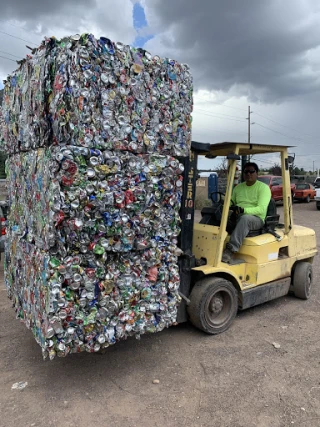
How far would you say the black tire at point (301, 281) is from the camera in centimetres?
597

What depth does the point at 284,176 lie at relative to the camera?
5652 millimetres

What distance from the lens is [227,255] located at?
5.05 metres

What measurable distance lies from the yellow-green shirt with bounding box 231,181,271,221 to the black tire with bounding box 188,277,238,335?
1.18 m

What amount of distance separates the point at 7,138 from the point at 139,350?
2829 millimetres

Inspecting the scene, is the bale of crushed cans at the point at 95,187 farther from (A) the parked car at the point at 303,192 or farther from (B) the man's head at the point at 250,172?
(A) the parked car at the point at 303,192

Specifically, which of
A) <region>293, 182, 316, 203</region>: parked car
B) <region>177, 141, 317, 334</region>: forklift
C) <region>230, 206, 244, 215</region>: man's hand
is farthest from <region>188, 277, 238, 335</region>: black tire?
<region>293, 182, 316, 203</region>: parked car

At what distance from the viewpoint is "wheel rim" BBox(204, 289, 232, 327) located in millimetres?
4617

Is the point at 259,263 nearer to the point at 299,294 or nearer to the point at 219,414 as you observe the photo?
the point at 299,294

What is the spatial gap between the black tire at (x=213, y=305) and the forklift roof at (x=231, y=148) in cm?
164

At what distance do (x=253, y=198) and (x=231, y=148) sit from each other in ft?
3.20

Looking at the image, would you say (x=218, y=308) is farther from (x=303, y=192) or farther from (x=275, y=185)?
(x=303, y=192)

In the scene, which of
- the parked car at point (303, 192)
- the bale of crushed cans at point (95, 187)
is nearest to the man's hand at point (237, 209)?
the bale of crushed cans at point (95, 187)

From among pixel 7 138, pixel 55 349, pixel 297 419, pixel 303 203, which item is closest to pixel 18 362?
pixel 55 349

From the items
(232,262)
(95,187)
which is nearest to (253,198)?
(232,262)
